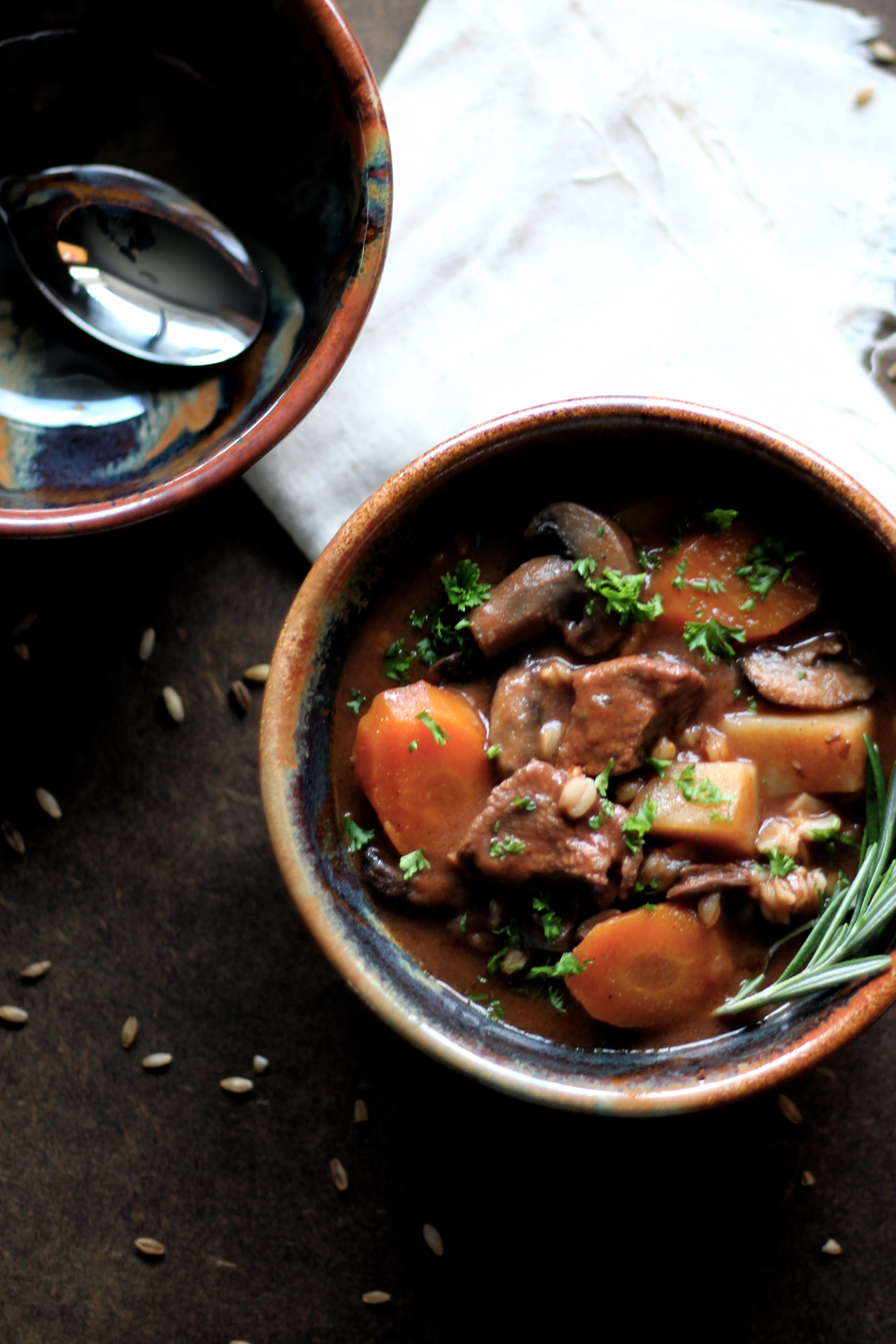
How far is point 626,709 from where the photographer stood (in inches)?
71.1

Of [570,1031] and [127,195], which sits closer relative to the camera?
[570,1031]

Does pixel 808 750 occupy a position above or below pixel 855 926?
above

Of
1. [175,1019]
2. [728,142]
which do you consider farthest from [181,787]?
[728,142]

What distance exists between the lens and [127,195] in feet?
6.95

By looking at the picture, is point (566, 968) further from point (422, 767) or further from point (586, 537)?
point (586, 537)

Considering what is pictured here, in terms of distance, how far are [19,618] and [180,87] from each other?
121cm

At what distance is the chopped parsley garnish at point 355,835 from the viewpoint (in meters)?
1.93

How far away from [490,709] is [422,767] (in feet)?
0.62

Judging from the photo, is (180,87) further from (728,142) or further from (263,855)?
(263,855)

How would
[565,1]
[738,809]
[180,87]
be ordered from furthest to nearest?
[565,1], [180,87], [738,809]

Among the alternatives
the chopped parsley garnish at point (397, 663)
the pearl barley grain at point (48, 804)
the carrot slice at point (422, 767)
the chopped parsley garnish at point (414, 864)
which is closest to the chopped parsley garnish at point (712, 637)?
the carrot slice at point (422, 767)

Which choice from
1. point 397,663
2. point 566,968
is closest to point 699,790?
point 566,968

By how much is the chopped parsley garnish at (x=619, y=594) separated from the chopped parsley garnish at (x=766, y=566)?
174 millimetres

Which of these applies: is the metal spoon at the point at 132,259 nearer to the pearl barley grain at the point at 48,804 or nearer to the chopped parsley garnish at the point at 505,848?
the pearl barley grain at the point at 48,804
